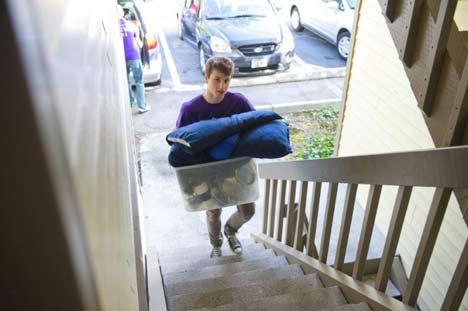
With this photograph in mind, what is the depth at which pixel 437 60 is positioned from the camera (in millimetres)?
1333

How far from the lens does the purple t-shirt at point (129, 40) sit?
515 centimetres

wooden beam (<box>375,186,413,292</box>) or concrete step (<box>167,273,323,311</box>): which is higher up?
wooden beam (<box>375,186,413,292</box>)

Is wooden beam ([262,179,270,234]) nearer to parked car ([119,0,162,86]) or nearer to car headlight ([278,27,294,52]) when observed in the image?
parked car ([119,0,162,86])

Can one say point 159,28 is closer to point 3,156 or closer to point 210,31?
point 210,31

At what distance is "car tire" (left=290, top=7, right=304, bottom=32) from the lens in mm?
9749

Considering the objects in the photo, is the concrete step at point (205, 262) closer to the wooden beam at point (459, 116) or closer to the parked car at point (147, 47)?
the wooden beam at point (459, 116)

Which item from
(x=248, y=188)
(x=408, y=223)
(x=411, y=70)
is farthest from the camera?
(x=408, y=223)

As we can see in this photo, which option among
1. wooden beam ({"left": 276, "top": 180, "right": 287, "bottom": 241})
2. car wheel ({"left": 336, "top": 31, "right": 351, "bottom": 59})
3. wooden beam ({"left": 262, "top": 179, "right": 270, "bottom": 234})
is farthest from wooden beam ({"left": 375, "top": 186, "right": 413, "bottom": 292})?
car wheel ({"left": 336, "top": 31, "right": 351, "bottom": 59})

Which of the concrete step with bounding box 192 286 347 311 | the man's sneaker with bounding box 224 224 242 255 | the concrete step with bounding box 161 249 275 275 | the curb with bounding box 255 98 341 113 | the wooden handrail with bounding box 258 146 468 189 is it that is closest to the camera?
the wooden handrail with bounding box 258 146 468 189

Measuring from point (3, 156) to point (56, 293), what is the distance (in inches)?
4.6

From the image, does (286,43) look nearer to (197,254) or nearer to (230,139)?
(197,254)

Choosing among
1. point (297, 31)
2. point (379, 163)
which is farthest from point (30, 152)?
point (297, 31)

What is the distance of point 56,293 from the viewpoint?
30 cm

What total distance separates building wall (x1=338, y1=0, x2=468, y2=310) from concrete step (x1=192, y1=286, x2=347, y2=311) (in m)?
0.96
